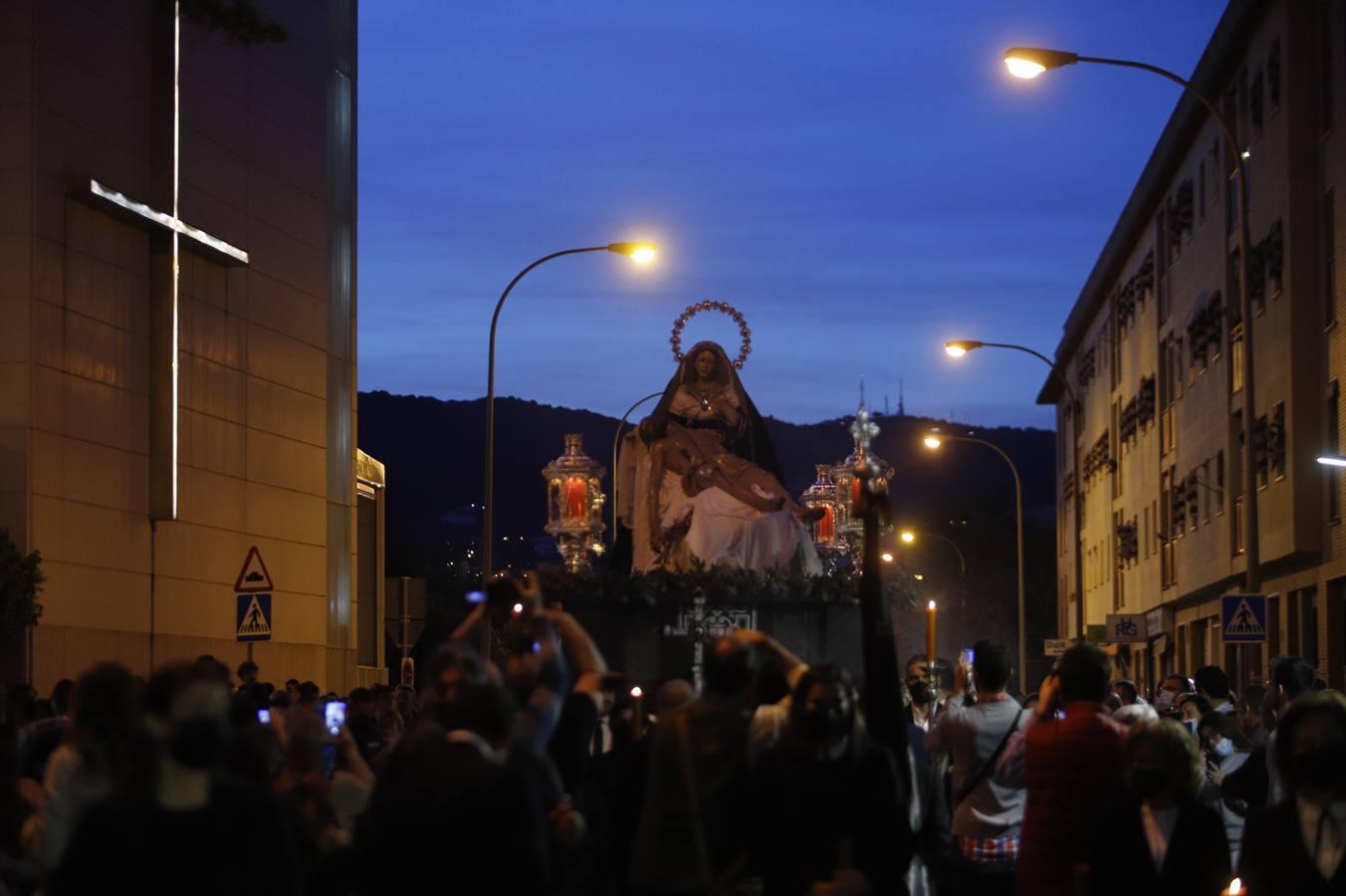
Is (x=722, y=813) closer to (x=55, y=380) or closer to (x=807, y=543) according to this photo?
(x=807, y=543)

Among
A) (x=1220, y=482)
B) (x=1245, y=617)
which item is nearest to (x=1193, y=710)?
(x=1245, y=617)

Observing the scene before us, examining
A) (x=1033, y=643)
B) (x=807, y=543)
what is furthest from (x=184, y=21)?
(x=1033, y=643)

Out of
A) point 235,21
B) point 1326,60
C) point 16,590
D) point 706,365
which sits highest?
point 1326,60

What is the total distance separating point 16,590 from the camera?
25.0 m

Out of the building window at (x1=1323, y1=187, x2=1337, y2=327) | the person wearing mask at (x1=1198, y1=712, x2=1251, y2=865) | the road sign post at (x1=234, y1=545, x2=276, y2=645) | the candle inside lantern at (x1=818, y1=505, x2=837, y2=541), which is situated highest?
the building window at (x1=1323, y1=187, x2=1337, y2=327)

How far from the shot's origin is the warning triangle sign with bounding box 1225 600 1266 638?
2486cm

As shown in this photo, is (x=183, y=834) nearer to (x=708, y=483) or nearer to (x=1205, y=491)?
(x=708, y=483)

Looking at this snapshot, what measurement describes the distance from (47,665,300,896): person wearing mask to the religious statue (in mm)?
19840

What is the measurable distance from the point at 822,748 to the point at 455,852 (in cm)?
209

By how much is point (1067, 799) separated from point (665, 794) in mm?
1566

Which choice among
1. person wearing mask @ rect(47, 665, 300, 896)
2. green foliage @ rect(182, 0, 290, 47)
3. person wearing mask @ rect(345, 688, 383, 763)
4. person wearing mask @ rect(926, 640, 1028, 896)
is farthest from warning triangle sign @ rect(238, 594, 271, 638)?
person wearing mask @ rect(47, 665, 300, 896)

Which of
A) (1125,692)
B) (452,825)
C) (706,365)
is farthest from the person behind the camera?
(706,365)

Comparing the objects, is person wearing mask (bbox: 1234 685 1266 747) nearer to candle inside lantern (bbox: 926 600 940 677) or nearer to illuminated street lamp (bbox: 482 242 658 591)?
candle inside lantern (bbox: 926 600 940 677)

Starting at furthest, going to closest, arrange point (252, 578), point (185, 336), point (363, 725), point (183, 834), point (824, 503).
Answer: point (185, 336) < point (824, 503) < point (252, 578) < point (363, 725) < point (183, 834)
